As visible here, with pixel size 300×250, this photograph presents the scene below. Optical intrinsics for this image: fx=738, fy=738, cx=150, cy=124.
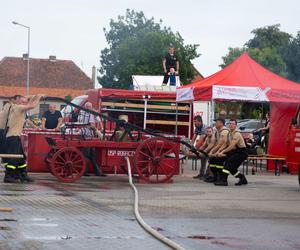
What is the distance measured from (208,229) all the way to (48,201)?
3515mm

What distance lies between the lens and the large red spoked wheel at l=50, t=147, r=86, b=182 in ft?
51.9

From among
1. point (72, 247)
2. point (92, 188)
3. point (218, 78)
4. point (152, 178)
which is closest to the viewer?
point (72, 247)

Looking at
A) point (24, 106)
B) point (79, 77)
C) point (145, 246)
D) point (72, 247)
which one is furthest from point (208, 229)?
point (79, 77)

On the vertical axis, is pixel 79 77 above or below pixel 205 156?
above

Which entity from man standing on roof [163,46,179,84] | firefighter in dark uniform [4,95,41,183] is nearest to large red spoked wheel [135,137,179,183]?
firefighter in dark uniform [4,95,41,183]

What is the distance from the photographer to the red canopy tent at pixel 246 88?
20.1 meters

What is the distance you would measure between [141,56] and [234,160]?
130 feet

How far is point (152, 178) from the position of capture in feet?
54.7

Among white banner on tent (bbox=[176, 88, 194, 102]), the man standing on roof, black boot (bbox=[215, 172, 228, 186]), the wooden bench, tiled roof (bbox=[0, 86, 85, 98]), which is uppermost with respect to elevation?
tiled roof (bbox=[0, 86, 85, 98])

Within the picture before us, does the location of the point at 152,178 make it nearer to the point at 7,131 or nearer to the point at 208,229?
the point at 7,131

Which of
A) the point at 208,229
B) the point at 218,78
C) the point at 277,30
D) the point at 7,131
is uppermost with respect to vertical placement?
the point at 277,30

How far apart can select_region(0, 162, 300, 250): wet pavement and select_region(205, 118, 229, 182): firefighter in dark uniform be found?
53 centimetres

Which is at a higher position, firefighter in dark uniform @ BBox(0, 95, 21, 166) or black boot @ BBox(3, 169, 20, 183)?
firefighter in dark uniform @ BBox(0, 95, 21, 166)

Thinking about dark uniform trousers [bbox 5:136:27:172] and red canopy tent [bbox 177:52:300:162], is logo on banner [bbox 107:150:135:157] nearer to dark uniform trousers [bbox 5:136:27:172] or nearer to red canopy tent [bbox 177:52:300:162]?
dark uniform trousers [bbox 5:136:27:172]
